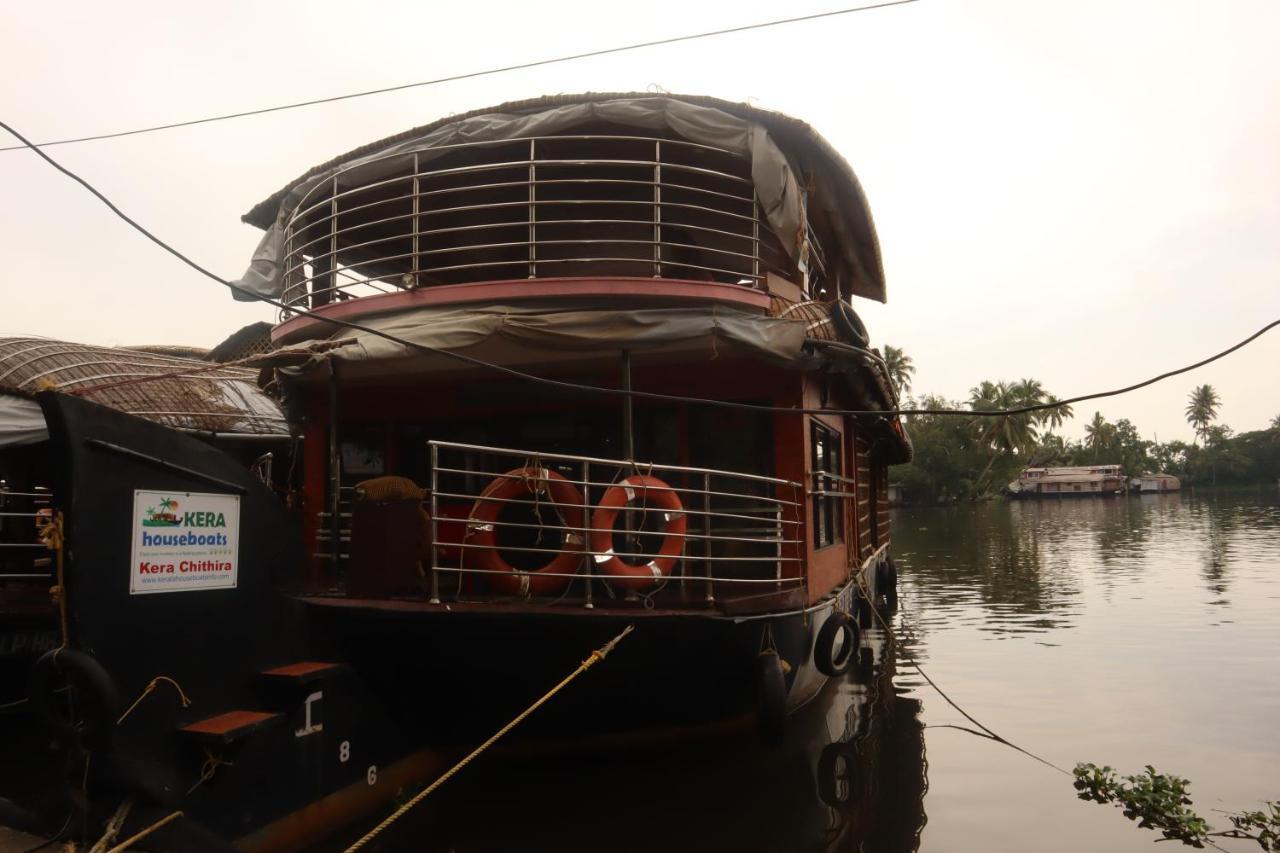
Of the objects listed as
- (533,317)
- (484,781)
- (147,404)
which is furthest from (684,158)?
(147,404)

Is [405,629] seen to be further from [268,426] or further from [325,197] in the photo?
[268,426]

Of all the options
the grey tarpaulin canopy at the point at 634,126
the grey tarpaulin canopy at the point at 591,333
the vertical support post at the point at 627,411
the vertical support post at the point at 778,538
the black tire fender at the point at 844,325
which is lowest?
the vertical support post at the point at 778,538

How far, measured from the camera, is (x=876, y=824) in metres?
6.26

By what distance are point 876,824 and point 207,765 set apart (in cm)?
442

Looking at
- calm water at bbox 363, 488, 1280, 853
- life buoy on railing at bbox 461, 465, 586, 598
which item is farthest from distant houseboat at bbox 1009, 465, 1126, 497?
life buoy on railing at bbox 461, 465, 586, 598

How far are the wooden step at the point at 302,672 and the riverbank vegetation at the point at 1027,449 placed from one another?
193 ft

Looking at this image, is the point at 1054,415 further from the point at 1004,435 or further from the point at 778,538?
the point at 778,538

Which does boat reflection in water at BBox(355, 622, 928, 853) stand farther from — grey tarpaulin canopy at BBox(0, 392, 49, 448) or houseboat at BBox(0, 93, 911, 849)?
grey tarpaulin canopy at BBox(0, 392, 49, 448)

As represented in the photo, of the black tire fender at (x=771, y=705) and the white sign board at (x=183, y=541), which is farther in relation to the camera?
the black tire fender at (x=771, y=705)

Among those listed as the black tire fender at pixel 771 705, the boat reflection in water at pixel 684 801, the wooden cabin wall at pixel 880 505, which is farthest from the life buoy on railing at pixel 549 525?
the wooden cabin wall at pixel 880 505

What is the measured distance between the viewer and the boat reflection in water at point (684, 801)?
5762mm

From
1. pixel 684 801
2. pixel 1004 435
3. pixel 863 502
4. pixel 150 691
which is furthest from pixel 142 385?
pixel 1004 435

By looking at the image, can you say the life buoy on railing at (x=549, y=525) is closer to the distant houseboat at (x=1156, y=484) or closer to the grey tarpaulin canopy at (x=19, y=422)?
the grey tarpaulin canopy at (x=19, y=422)

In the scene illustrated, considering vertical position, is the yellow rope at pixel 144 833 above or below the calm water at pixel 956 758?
above
